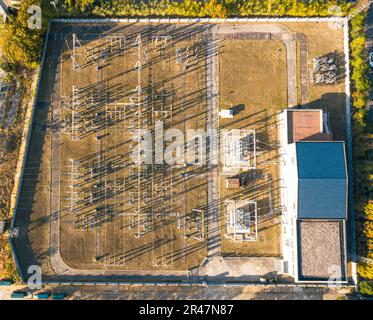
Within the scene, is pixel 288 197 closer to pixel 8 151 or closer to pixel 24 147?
pixel 24 147

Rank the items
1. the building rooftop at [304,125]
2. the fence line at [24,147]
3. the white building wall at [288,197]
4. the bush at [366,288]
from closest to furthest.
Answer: the white building wall at [288,197]
the bush at [366,288]
the building rooftop at [304,125]
the fence line at [24,147]

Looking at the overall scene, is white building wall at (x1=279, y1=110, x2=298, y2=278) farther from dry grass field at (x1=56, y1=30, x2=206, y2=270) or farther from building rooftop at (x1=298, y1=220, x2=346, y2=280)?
dry grass field at (x1=56, y1=30, x2=206, y2=270)

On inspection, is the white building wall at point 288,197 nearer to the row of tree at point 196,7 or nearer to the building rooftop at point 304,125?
the building rooftop at point 304,125

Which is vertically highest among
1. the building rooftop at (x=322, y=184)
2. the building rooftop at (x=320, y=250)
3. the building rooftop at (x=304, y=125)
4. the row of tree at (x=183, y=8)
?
the row of tree at (x=183, y=8)

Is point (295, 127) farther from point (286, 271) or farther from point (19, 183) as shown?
point (19, 183)

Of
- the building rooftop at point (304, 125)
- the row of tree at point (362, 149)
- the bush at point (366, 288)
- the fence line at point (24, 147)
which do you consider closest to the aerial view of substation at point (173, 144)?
the building rooftop at point (304, 125)

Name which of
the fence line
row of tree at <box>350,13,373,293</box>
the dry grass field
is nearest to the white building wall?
row of tree at <box>350,13,373,293</box>

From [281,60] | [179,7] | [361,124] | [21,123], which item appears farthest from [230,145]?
[21,123]
